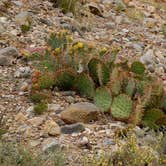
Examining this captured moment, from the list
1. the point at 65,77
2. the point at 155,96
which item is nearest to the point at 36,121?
the point at 65,77

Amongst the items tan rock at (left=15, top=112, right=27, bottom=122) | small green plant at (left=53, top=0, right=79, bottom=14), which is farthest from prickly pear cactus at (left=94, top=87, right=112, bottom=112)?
small green plant at (left=53, top=0, right=79, bottom=14)

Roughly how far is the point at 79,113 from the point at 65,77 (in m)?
0.56

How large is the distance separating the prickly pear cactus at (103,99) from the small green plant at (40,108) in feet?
1.54

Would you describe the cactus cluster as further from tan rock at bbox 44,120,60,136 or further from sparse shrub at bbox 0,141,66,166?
sparse shrub at bbox 0,141,66,166

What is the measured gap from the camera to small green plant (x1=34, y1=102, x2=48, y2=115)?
16.2ft

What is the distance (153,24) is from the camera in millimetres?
8906

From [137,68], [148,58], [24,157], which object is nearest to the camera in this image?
[24,157]

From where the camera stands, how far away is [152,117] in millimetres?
4898

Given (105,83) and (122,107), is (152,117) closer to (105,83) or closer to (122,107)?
(122,107)

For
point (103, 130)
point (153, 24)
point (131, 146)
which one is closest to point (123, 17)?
point (153, 24)

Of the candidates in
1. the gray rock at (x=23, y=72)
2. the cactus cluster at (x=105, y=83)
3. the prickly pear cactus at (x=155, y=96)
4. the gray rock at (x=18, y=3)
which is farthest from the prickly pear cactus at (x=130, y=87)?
the gray rock at (x=18, y=3)

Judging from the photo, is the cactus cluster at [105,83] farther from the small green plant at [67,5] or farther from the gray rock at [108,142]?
the small green plant at [67,5]

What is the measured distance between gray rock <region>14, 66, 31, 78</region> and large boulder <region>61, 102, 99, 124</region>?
915mm

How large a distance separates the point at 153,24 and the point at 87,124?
4394 millimetres
